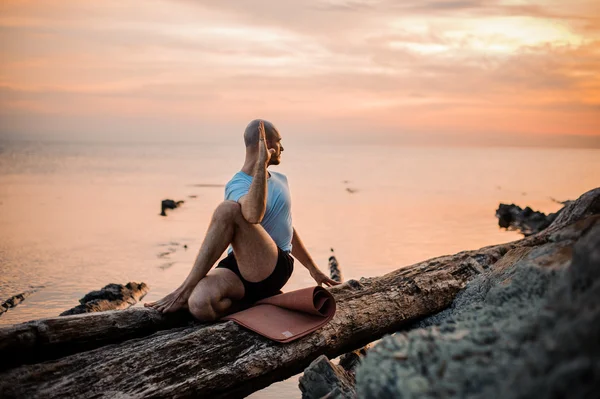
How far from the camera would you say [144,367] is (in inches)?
164

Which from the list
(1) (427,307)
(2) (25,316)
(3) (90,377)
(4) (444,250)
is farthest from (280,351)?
(4) (444,250)

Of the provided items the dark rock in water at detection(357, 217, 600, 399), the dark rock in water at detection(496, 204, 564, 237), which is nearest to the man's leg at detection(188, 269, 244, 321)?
the dark rock in water at detection(357, 217, 600, 399)

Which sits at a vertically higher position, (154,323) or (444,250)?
(154,323)

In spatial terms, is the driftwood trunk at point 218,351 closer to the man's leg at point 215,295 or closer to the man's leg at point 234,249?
the man's leg at point 215,295

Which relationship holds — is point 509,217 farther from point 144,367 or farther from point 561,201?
point 144,367

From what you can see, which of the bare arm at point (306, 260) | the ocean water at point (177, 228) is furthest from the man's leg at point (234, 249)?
the ocean water at point (177, 228)

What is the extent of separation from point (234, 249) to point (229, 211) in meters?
0.41

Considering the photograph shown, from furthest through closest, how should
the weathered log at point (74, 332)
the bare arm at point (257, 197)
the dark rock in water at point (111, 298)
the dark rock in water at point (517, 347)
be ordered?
1. the dark rock in water at point (111, 298)
2. the bare arm at point (257, 197)
3. the weathered log at point (74, 332)
4. the dark rock in water at point (517, 347)

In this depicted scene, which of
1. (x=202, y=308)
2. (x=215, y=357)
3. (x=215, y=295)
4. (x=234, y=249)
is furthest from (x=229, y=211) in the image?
(x=215, y=357)

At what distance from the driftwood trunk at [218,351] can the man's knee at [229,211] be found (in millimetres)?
871

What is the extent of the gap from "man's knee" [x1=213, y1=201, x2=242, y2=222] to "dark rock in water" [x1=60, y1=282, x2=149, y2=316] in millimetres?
3589

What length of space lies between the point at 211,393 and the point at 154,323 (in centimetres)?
92

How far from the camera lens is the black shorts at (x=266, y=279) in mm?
5211

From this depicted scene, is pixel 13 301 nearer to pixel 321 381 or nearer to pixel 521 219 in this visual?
pixel 321 381
